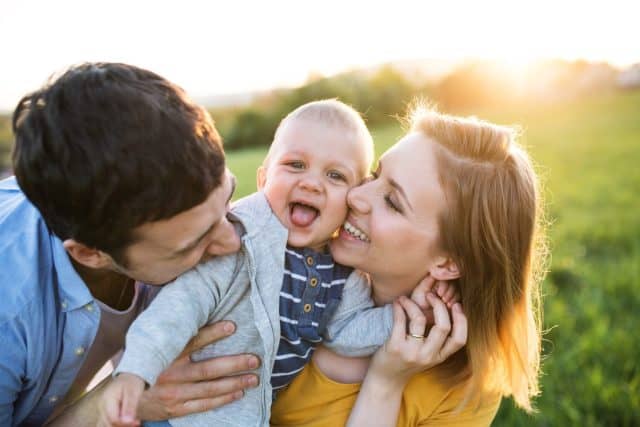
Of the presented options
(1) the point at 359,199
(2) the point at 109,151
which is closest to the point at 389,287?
→ (1) the point at 359,199

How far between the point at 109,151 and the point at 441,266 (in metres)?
1.40

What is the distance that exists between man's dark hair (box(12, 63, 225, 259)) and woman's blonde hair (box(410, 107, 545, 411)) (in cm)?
104

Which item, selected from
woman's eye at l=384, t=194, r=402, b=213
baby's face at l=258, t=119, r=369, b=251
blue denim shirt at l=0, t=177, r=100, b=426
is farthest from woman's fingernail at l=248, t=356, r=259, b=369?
woman's eye at l=384, t=194, r=402, b=213

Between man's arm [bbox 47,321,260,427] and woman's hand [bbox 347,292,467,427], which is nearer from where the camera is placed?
man's arm [bbox 47,321,260,427]

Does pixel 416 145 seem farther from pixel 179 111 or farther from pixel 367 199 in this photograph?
pixel 179 111

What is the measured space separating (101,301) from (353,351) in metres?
1.00

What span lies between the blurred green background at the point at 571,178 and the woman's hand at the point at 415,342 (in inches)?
30.2

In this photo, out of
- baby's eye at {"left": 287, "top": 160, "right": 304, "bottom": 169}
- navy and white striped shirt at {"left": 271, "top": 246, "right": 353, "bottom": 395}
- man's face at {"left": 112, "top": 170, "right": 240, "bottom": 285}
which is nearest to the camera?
man's face at {"left": 112, "top": 170, "right": 240, "bottom": 285}

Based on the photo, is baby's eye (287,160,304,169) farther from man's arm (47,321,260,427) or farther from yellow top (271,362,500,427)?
yellow top (271,362,500,427)

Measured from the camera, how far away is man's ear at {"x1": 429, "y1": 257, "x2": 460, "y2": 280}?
7.94 feet

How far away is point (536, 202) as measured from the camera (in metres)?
2.40

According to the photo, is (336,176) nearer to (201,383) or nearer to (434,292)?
(434,292)

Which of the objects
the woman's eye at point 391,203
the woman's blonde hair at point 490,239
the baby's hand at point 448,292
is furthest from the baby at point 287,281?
the woman's blonde hair at point 490,239

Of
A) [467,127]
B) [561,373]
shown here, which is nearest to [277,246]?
[467,127]
